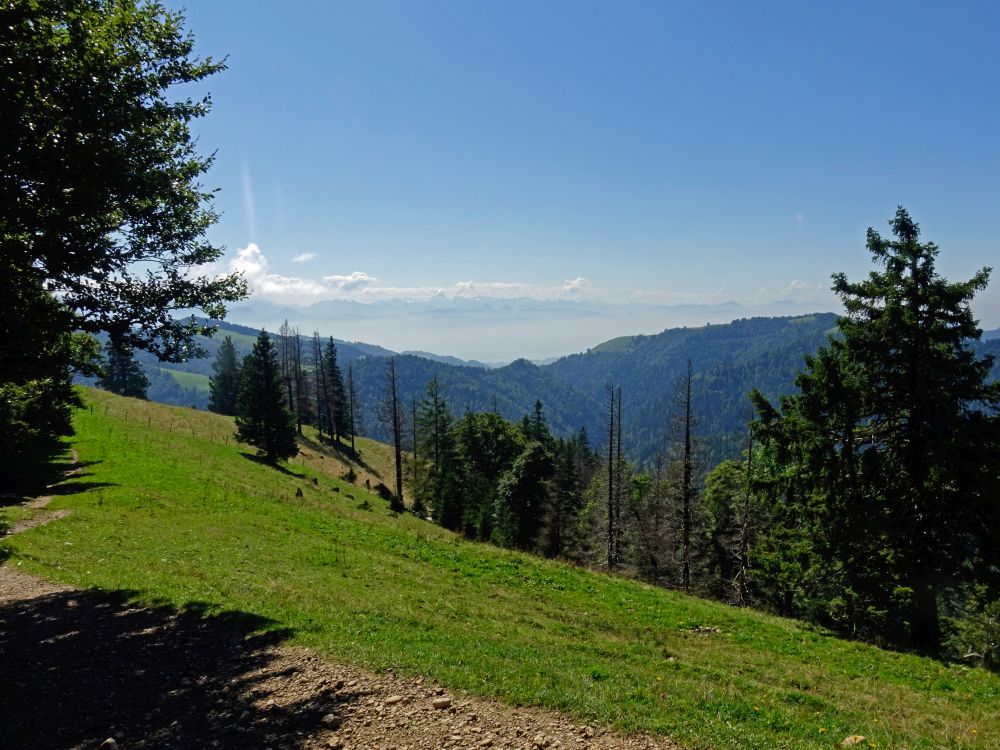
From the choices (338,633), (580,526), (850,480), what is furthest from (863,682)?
(580,526)

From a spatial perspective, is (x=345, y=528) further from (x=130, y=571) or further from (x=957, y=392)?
(x=957, y=392)

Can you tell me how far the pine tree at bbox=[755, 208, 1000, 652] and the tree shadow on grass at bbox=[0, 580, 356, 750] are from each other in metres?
18.3

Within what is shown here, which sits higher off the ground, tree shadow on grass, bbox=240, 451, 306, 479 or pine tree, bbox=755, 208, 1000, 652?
pine tree, bbox=755, 208, 1000, 652

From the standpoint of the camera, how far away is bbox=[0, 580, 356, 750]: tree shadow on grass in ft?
26.1

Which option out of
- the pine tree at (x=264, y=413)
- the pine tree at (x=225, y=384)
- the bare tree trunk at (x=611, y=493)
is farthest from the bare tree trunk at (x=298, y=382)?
the bare tree trunk at (x=611, y=493)

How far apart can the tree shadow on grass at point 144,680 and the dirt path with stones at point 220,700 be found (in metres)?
0.03

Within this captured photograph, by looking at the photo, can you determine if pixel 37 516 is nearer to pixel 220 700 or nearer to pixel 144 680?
pixel 144 680

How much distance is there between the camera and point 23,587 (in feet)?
49.6

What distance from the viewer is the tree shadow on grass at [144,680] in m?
7.95

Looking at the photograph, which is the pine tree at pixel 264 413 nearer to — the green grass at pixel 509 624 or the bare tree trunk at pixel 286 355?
the green grass at pixel 509 624

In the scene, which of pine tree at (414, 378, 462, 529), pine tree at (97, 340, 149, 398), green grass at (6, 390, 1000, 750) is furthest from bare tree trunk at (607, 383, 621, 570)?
pine tree at (97, 340, 149, 398)

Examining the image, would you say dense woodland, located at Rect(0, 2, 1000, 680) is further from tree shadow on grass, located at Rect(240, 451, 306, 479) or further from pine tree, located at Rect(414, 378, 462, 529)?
pine tree, located at Rect(414, 378, 462, 529)

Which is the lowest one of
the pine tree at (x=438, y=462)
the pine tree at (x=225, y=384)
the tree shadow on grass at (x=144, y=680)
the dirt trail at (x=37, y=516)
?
the pine tree at (x=438, y=462)

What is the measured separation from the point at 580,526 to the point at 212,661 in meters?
47.3
